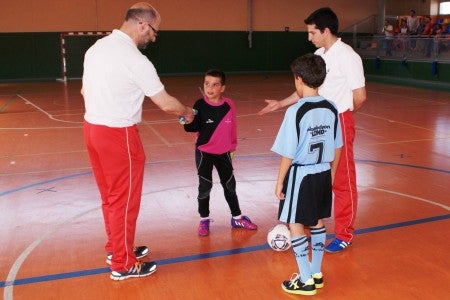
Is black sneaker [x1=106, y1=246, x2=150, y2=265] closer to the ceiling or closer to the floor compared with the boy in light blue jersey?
closer to the floor

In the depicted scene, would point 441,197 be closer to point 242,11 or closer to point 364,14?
point 242,11

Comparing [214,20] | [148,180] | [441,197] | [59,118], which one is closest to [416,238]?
[441,197]

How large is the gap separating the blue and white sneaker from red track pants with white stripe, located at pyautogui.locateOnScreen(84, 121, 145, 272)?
1656 millimetres

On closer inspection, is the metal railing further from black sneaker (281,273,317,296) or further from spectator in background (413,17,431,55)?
black sneaker (281,273,317,296)

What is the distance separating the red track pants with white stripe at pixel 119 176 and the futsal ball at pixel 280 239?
1.20m

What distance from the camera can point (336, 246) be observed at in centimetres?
431

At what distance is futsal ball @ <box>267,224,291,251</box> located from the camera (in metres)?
4.30

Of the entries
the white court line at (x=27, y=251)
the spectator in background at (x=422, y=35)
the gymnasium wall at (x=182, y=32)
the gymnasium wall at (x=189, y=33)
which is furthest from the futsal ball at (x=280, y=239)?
the gymnasium wall at (x=182, y=32)

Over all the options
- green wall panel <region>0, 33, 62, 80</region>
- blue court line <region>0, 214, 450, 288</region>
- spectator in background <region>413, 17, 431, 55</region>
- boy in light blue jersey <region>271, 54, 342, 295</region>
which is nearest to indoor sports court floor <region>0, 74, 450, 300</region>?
blue court line <region>0, 214, 450, 288</region>

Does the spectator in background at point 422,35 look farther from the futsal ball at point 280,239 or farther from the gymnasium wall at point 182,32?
the futsal ball at point 280,239

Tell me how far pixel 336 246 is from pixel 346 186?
1.71ft

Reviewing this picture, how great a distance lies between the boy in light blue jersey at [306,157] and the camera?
3.32 meters

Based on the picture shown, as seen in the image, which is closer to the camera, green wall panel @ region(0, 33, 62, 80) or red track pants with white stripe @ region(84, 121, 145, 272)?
red track pants with white stripe @ region(84, 121, 145, 272)

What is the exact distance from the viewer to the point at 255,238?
4672 mm
